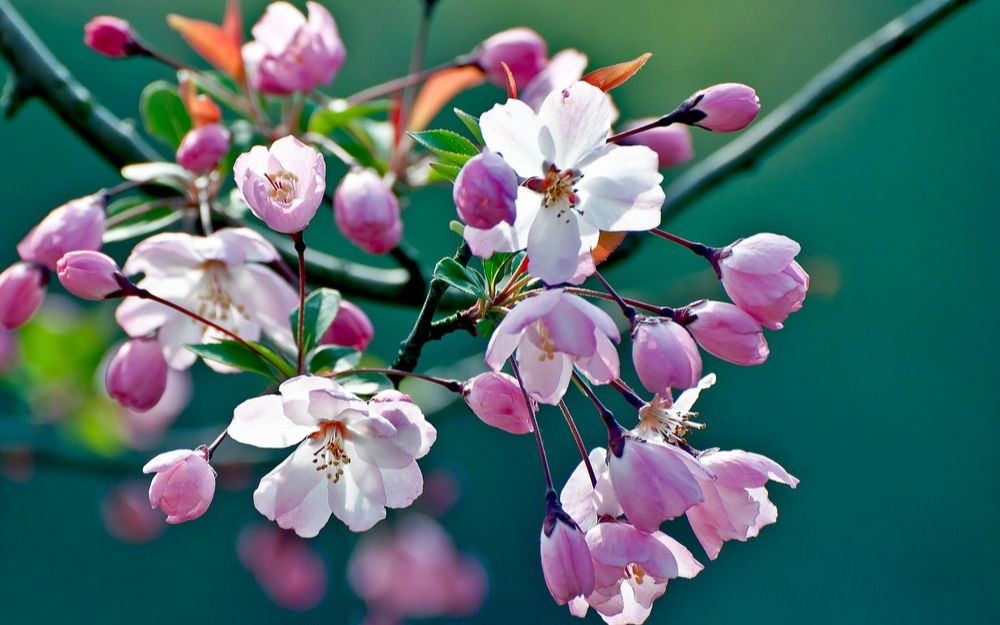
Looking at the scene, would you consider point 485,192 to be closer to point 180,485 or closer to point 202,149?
point 180,485

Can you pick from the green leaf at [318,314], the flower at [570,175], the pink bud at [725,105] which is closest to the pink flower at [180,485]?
the green leaf at [318,314]

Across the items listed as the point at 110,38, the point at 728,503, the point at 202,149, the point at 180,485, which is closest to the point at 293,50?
the point at 202,149

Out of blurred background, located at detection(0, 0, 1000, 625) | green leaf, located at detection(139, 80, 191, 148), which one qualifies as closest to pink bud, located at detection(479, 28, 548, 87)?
green leaf, located at detection(139, 80, 191, 148)

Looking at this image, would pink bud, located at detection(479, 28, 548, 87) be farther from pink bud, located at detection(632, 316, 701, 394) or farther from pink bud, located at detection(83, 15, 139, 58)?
pink bud, located at detection(632, 316, 701, 394)

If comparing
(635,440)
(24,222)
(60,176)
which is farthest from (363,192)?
(60,176)

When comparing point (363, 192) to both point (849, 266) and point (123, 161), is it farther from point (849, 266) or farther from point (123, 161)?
point (849, 266)

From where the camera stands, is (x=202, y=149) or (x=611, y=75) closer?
(x=611, y=75)
